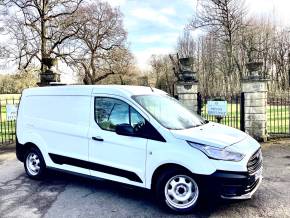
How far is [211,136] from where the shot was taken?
5020mm

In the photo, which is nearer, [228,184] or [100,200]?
[228,184]

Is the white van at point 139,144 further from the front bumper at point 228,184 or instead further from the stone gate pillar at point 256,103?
the stone gate pillar at point 256,103

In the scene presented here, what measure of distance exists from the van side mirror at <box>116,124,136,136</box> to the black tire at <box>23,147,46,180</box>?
2290 millimetres

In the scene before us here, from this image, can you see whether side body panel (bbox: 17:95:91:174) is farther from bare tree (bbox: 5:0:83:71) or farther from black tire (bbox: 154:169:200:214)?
bare tree (bbox: 5:0:83:71)

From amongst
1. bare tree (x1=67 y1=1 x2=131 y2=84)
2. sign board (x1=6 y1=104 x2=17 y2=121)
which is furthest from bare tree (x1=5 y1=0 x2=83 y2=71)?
sign board (x1=6 y1=104 x2=17 y2=121)

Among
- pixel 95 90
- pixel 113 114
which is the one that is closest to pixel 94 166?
pixel 113 114

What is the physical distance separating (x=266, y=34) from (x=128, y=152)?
39.5 m

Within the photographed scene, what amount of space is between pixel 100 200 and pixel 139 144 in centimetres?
122

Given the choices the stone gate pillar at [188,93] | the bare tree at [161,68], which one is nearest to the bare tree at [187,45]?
Result: the bare tree at [161,68]

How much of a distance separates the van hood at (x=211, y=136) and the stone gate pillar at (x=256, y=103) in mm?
5300

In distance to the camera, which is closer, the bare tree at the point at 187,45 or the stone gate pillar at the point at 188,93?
the stone gate pillar at the point at 188,93

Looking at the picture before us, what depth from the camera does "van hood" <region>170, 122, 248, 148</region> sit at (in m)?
4.81

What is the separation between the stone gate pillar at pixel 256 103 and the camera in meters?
10.5

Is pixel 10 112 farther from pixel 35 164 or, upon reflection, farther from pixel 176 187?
pixel 176 187
